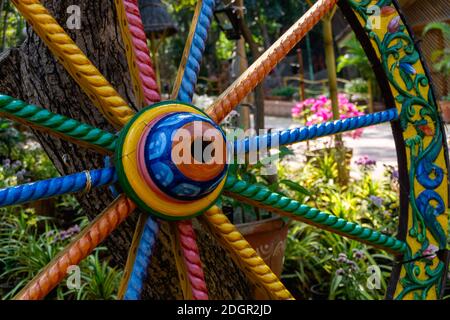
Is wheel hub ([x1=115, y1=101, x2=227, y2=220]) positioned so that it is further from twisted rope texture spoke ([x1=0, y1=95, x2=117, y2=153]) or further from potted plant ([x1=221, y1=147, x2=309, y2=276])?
potted plant ([x1=221, y1=147, x2=309, y2=276])

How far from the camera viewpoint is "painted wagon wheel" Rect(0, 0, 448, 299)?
3.04 ft

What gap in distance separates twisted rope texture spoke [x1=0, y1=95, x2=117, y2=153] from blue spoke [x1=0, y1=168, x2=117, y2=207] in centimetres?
6

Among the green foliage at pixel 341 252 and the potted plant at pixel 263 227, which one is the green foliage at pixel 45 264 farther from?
the green foliage at pixel 341 252

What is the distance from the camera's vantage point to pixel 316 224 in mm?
1200

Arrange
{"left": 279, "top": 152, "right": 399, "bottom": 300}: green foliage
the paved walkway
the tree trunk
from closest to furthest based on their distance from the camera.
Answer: the tree trunk → {"left": 279, "top": 152, "right": 399, "bottom": 300}: green foliage → the paved walkway

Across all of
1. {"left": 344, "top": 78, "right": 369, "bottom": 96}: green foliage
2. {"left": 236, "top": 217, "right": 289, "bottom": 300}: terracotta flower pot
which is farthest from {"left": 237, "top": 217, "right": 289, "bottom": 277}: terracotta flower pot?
{"left": 344, "top": 78, "right": 369, "bottom": 96}: green foliage

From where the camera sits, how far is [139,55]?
107cm

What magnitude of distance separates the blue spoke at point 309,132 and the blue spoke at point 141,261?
242 millimetres

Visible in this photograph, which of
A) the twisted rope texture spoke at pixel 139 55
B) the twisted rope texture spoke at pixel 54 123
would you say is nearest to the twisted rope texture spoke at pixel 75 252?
the twisted rope texture spoke at pixel 54 123

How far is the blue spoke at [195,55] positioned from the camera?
1.09 meters

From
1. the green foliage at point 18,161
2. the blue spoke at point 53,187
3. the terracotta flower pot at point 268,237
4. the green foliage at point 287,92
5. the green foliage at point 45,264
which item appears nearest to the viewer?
the blue spoke at point 53,187

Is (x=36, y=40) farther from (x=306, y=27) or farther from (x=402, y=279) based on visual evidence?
(x=402, y=279)
